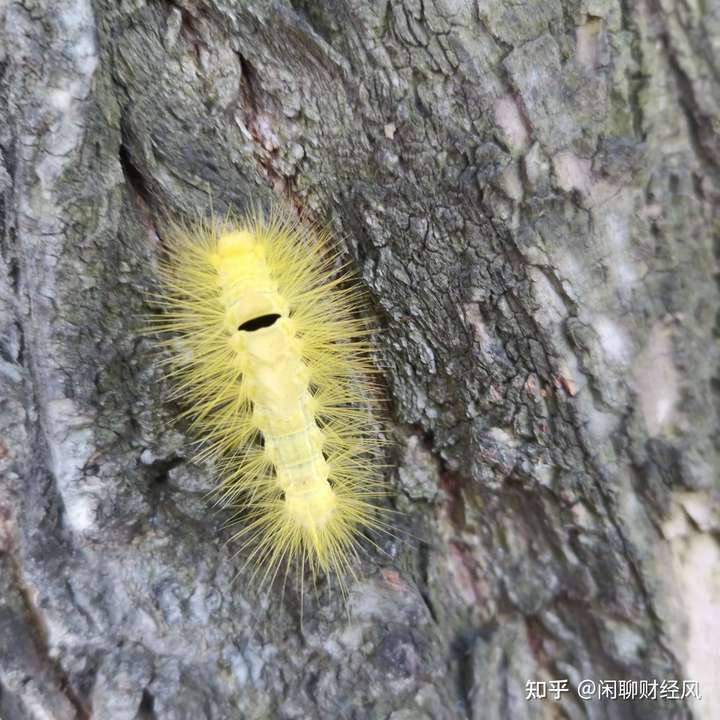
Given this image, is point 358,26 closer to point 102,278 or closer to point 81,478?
point 102,278

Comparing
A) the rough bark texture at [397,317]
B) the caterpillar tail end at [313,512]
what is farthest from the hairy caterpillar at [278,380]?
the rough bark texture at [397,317]

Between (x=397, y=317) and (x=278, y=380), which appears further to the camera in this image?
(x=278, y=380)

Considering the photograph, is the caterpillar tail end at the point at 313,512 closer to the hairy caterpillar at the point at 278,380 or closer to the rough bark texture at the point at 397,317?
the hairy caterpillar at the point at 278,380

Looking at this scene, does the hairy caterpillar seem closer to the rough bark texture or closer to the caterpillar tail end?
the caterpillar tail end

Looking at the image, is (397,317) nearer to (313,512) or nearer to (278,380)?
(278,380)

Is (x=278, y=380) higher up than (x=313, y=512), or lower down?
higher up

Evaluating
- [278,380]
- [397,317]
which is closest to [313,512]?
[278,380]
